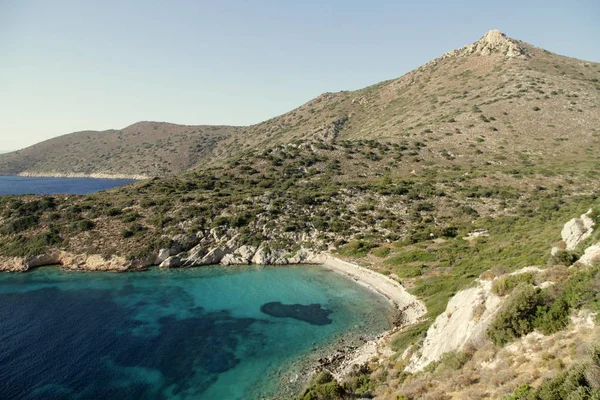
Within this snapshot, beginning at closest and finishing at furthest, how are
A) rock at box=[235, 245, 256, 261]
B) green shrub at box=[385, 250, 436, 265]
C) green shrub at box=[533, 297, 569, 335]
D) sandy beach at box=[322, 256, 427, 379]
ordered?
green shrub at box=[533, 297, 569, 335] → sandy beach at box=[322, 256, 427, 379] → green shrub at box=[385, 250, 436, 265] → rock at box=[235, 245, 256, 261]

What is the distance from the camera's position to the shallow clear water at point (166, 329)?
72.9ft

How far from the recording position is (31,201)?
2167 inches

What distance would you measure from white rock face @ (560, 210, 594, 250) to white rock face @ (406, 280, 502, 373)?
24.6 feet

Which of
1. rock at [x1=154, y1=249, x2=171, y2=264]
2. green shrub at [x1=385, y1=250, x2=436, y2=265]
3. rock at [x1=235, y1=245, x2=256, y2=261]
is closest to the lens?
green shrub at [x1=385, y1=250, x2=436, y2=265]

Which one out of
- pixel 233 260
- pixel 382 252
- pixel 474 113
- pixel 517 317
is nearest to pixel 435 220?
pixel 382 252

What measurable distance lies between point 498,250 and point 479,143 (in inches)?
2096

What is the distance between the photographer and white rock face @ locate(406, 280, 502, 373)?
16.1m

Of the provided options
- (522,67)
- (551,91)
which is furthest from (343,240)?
(522,67)

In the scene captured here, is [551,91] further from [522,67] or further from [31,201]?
[31,201]

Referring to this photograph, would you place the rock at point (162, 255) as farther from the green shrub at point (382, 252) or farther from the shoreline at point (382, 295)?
the green shrub at point (382, 252)

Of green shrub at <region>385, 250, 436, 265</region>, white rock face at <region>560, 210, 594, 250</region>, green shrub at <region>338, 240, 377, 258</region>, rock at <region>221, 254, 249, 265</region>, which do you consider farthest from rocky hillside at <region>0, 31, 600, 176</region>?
white rock face at <region>560, 210, 594, 250</region>

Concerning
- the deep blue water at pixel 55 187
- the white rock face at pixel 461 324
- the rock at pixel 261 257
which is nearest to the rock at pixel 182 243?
the rock at pixel 261 257

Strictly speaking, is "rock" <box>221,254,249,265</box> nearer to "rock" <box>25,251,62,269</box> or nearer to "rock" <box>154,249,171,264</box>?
"rock" <box>154,249,171,264</box>

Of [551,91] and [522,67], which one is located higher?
[522,67]
